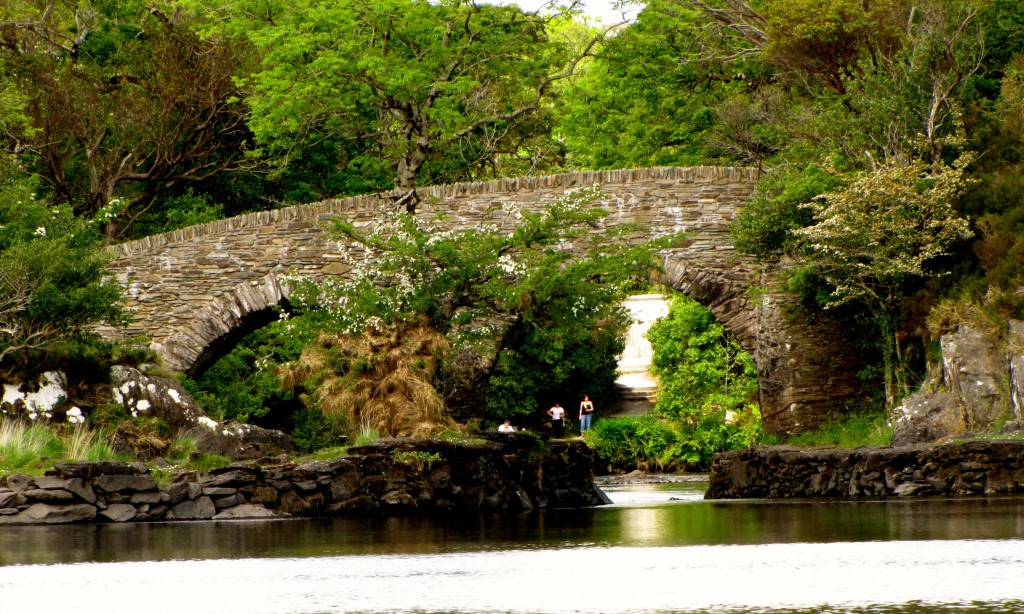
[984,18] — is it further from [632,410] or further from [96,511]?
[632,410]

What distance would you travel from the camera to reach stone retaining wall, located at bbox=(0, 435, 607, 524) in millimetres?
14773

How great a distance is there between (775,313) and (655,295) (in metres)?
27.7

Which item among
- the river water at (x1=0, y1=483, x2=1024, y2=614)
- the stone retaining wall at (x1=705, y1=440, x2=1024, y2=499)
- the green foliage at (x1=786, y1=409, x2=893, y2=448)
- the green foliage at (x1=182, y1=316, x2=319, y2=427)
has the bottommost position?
the river water at (x1=0, y1=483, x2=1024, y2=614)

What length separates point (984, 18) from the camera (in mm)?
24047

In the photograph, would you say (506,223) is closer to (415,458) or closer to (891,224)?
(891,224)

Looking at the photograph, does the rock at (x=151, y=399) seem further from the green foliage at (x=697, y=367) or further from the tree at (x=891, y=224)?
the green foliage at (x=697, y=367)

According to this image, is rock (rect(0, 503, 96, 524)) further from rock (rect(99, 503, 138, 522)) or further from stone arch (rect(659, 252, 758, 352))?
stone arch (rect(659, 252, 758, 352))

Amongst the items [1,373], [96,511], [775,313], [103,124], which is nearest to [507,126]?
[103,124]

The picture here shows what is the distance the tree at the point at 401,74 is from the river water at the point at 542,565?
15.7 metres

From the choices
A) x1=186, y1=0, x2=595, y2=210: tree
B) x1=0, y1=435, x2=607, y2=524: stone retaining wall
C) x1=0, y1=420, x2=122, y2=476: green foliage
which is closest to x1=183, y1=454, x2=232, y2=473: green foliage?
x1=0, y1=435, x2=607, y2=524: stone retaining wall

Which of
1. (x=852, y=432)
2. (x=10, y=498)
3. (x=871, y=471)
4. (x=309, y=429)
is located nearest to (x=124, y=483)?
(x=10, y=498)

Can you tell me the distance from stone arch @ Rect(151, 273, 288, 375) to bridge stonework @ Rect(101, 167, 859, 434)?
16mm

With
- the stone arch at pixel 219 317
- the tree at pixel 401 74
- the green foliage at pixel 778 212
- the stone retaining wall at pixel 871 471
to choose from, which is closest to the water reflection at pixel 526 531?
the stone retaining wall at pixel 871 471

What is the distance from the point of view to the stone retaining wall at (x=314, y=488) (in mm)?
14773
